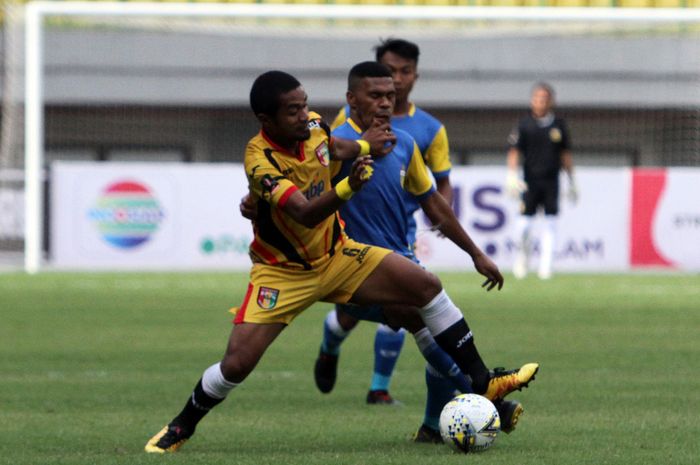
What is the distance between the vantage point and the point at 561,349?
35.2ft

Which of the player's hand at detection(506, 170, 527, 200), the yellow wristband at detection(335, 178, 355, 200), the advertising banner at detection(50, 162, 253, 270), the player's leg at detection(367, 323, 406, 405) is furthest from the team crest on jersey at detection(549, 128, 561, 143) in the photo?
the yellow wristband at detection(335, 178, 355, 200)

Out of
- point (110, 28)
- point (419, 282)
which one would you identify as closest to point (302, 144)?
point (419, 282)

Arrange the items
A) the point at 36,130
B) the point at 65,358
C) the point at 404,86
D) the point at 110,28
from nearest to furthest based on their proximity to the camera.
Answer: the point at 404,86 → the point at 65,358 → the point at 36,130 → the point at 110,28

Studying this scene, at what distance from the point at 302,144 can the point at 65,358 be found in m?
4.66

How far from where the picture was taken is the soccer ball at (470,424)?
5977 millimetres

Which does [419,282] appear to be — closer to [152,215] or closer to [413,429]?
[413,429]

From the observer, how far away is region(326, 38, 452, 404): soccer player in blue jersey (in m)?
7.98

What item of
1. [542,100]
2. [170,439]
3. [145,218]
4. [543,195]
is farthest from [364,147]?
[145,218]

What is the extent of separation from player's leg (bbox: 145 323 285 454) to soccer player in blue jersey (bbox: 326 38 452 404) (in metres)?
1.94

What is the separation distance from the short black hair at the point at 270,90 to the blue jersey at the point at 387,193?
73cm

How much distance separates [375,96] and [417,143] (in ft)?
4.38

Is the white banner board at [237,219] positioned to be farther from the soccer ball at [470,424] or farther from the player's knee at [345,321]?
the soccer ball at [470,424]

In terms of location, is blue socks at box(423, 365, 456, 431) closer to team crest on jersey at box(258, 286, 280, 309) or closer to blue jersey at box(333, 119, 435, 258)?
blue jersey at box(333, 119, 435, 258)

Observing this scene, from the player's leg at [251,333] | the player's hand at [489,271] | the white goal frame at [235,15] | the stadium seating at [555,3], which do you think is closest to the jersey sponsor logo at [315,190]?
the player's leg at [251,333]
